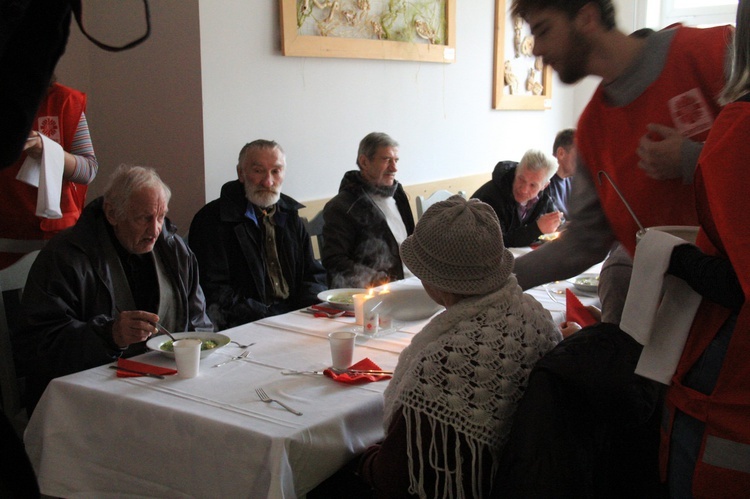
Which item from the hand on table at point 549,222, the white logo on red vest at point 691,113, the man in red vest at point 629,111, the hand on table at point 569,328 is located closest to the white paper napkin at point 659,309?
the man in red vest at point 629,111

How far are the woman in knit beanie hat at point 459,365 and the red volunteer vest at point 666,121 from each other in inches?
11.1

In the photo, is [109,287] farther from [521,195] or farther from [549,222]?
[521,195]

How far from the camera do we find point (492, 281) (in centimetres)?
153

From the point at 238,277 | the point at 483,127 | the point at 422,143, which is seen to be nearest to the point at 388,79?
the point at 422,143

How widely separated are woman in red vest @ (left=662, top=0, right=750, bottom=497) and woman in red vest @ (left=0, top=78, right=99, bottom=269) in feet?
7.98

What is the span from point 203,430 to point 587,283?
1.84 metres

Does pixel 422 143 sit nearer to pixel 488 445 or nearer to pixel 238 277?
pixel 238 277

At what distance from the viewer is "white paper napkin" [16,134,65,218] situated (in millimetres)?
2688

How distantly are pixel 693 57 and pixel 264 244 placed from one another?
215 cm

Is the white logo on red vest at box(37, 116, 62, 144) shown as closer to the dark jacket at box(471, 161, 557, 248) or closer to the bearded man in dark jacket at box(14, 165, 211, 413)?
the bearded man in dark jacket at box(14, 165, 211, 413)

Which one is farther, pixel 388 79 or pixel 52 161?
pixel 388 79

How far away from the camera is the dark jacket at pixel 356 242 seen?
346 cm

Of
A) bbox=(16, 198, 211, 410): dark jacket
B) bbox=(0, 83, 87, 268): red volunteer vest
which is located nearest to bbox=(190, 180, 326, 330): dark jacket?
bbox=(0, 83, 87, 268): red volunteer vest

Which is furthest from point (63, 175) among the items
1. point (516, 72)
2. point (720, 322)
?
point (516, 72)
